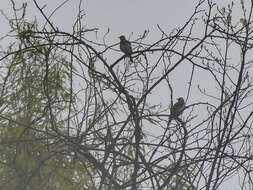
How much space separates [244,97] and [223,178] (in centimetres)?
55

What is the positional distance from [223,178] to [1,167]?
1.86 meters

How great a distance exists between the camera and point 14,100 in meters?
3.46

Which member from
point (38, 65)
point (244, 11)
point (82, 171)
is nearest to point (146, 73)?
point (244, 11)

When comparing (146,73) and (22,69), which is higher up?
(22,69)

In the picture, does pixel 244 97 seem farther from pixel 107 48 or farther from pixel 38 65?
pixel 38 65

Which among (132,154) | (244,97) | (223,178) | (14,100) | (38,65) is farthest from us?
(38,65)

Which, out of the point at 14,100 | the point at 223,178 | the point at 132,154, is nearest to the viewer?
the point at 223,178

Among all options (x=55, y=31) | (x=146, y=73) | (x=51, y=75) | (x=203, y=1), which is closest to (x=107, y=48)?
(x=55, y=31)

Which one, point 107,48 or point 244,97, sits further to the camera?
point 244,97

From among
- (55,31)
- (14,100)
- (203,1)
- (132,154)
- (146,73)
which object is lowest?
(132,154)

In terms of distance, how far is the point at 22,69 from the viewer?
3.53 metres

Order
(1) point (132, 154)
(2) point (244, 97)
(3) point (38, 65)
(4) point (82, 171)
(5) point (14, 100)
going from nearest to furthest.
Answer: (2) point (244, 97)
(1) point (132, 154)
(4) point (82, 171)
(5) point (14, 100)
(3) point (38, 65)

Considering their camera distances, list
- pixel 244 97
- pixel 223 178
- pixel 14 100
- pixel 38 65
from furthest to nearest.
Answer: pixel 38 65 → pixel 14 100 → pixel 244 97 → pixel 223 178

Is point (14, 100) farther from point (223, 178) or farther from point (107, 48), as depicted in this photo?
point (223, 178)
